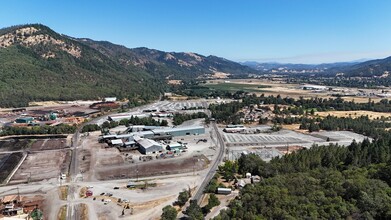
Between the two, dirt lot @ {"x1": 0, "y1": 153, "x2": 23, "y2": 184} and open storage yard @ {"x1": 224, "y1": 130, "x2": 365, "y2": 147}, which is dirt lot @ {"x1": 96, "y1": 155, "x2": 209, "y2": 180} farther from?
dirt lot @ {"x1": 0, "y1": 153, "x2": 23, "y2": 184}

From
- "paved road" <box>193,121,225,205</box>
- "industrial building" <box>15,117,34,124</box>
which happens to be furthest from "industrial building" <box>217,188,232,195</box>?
"industrial building" <box>15,117,34,124</box>

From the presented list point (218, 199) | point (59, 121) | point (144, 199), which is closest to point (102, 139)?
point (59, 121)

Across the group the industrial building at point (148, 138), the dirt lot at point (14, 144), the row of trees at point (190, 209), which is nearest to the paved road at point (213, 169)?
→ the row of trees at point (190, 209)

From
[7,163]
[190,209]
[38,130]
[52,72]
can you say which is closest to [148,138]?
[7,163]

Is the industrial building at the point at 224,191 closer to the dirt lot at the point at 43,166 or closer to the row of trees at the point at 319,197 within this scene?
the row of trees at the point at 319,197

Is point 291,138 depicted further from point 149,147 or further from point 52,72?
point 52,72

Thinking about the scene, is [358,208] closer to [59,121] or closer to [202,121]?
[202,121]
